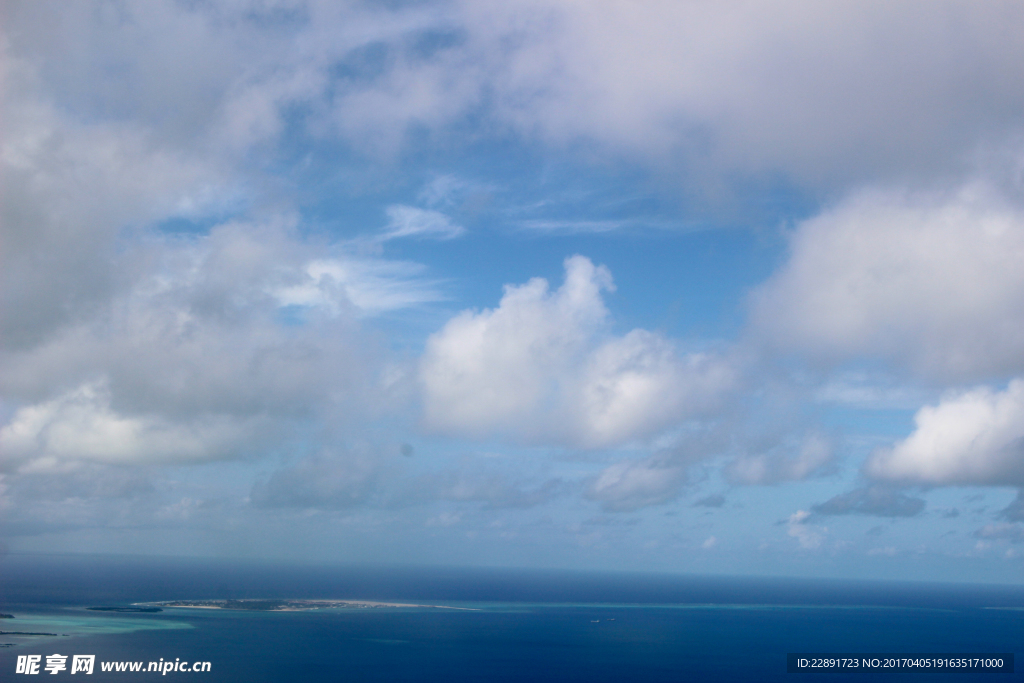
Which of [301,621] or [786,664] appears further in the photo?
[301,621]

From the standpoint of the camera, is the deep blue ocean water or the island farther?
the island

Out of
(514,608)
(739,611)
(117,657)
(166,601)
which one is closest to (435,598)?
(514,608)

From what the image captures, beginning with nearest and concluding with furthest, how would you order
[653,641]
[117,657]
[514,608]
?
1. [117,657]
2. [653,641]
3. [514,608]

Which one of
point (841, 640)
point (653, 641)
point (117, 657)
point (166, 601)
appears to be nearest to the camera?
point (117, 657)

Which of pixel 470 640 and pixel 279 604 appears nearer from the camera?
pixel 470 640

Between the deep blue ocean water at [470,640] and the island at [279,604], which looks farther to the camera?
the island at [279,604]

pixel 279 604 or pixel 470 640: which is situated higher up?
pixel 470 640

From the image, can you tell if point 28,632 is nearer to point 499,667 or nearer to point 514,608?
point 499,667
